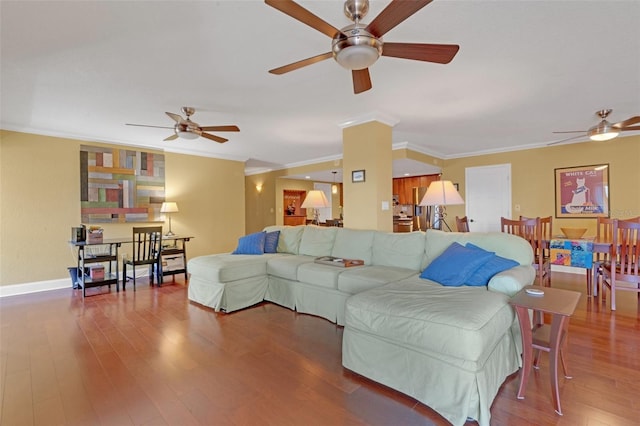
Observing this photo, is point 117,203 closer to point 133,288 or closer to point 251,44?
point 133,288

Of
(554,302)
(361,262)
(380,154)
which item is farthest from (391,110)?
(554,302)

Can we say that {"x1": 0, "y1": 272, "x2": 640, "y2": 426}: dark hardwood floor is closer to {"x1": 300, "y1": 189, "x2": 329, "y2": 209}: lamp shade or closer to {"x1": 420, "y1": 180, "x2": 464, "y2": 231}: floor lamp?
{"x1": 420, "y1": 180, "x2": 464, "y2": 231}: floor lamp

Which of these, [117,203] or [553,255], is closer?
[553,255]

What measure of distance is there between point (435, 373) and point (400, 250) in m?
1.58

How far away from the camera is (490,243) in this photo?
264 centimetres

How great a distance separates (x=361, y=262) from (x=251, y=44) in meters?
2.37

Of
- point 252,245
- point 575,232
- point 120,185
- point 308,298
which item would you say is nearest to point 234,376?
point 308,298

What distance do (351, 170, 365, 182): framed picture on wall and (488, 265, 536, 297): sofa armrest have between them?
224cm

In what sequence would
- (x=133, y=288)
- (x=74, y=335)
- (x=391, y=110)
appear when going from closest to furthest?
(x=74, y=335) → (x=391, y=110) → (x=133, y=288)

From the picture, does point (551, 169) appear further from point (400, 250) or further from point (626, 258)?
point (400, 250)

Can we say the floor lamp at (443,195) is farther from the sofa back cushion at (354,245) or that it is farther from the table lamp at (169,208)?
the table lamp at (169,208)

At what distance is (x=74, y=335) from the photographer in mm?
2820

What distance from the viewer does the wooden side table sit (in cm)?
168

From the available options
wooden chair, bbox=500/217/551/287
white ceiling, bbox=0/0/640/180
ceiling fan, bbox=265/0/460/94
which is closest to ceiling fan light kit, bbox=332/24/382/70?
ceiling fan, bbox=265/0/460/94
